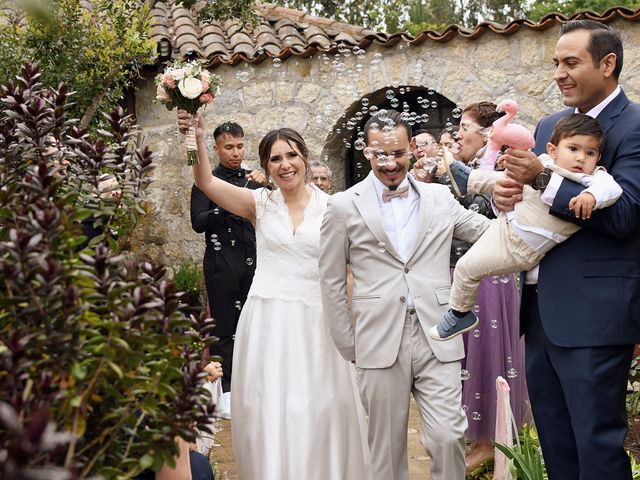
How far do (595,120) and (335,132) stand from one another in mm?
7312

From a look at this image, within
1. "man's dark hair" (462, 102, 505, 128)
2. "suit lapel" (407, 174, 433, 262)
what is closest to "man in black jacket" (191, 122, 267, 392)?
"man's dark hair" (462, 102, 505, 128)

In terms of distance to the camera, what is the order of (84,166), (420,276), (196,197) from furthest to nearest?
1. (196,197)
2. (420,276)
3. (84,166)

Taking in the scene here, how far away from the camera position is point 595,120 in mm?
3191

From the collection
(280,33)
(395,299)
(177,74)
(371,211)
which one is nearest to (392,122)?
(371,211)

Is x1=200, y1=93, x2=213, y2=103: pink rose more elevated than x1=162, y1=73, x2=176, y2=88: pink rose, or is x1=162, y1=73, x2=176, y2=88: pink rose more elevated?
x1=162, y1=73, x2=176, y2=88: pink rose

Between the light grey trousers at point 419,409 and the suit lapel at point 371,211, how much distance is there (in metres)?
0.35

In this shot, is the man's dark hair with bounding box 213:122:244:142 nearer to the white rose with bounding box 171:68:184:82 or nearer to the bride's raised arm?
the bride's raised arm

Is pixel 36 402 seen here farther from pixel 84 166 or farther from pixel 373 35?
pixel 373 35

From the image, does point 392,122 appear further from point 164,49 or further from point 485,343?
point 164,49

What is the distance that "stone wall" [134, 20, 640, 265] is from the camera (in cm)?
881

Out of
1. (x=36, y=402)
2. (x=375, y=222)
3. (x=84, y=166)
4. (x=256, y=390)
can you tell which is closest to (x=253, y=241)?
(x=256, y=390)

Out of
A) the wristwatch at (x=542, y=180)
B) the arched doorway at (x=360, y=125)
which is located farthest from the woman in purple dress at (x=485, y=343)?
the arched doorway at (x=360, y=125)

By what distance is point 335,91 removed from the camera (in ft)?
33.3

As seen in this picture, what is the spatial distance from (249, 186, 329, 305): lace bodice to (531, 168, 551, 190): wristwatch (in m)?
1.65
